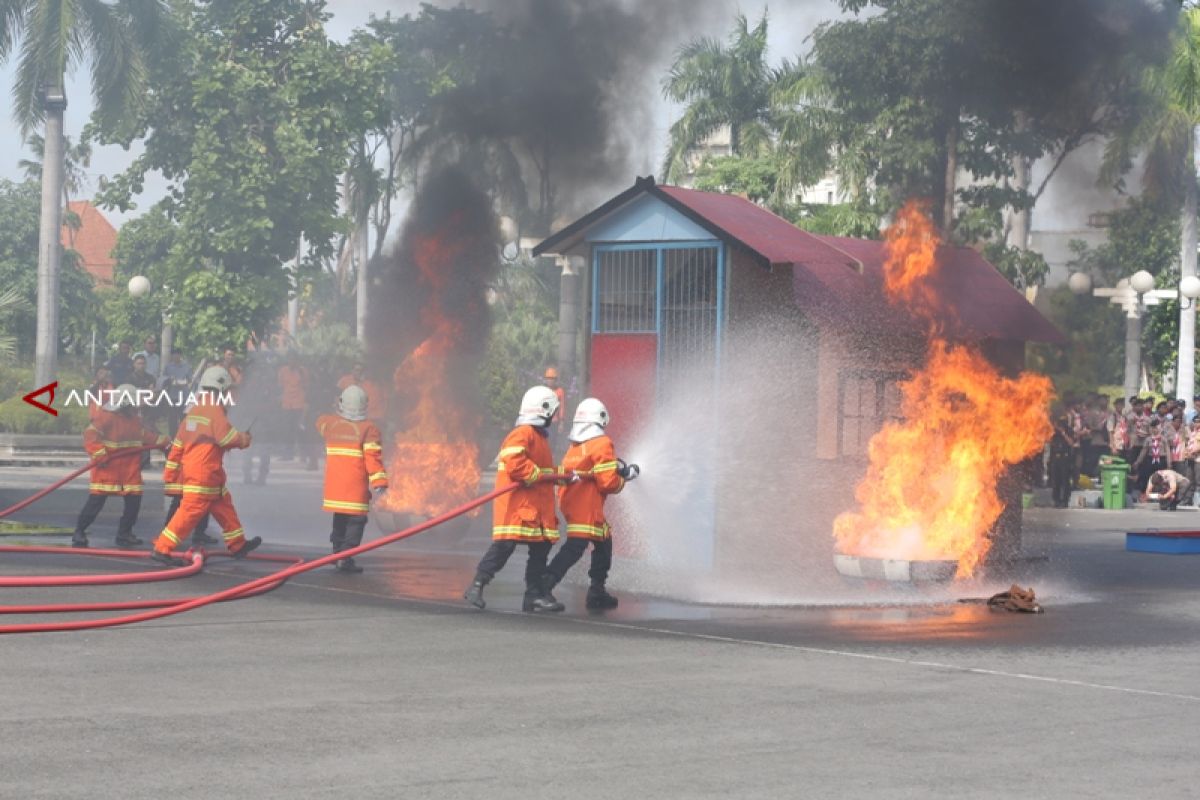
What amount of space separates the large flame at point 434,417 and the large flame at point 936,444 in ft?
14.6

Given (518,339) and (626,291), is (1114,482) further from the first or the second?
(518,339)

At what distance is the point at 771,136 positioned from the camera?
1651 inches

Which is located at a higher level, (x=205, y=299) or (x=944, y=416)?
(x=205, y=299)

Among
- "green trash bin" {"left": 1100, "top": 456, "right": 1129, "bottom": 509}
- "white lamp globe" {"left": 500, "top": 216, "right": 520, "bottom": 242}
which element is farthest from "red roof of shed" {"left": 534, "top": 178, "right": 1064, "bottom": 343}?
"green trash bin" {"left": 1100, "top": 456, "right": 1129, "bottom": 509}

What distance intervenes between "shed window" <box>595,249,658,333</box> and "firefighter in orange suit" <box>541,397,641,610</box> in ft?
10.2

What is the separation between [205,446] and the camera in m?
14.3

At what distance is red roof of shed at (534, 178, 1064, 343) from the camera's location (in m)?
15.1

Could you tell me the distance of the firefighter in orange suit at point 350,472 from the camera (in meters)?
14.6

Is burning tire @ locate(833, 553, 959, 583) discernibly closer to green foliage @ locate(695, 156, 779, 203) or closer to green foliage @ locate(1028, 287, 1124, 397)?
green foliage @ locate(1028, 287, 1124, 397)

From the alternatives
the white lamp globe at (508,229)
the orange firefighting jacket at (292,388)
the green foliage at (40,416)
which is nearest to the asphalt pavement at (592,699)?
the white lamp globe at (508,229)

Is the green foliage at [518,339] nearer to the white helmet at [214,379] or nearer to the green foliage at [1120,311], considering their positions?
the green foliage at [1120,311]

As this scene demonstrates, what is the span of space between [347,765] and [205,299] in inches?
1190

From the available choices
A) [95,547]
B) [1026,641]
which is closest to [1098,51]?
[1026,641]

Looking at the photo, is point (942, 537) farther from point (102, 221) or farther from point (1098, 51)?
point (102, 221)
